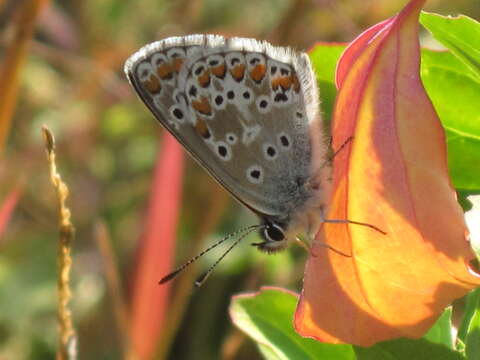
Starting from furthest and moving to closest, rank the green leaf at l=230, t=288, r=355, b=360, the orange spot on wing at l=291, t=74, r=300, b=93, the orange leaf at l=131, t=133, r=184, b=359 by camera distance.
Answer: the orange leaf at l=131, t=133, r=184, b=359 → the orange spot on wing at l=291, t=74, r=300, b=93 → the green leaf at l=230, t=288, r=355, b=360

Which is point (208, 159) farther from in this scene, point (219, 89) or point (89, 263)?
point (89, 263)

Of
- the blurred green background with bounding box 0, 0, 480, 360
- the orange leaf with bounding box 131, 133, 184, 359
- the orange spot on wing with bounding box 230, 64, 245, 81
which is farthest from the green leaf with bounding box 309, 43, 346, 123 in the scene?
the blurred green background with bounding box 0, 0, 480, 360

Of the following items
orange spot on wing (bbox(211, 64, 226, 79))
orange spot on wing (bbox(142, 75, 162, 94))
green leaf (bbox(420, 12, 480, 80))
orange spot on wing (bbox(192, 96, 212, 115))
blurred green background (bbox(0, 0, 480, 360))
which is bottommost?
blurred green background (bbox(0, 0, 480, 360))

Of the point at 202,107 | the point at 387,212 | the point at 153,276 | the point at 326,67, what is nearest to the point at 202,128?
the point at 202,107

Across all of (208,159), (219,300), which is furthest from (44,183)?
(208,159)

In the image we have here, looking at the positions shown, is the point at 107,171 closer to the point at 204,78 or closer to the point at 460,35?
the point at 204,78

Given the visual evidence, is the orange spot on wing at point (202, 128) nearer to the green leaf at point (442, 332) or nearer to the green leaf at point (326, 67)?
the green leaf at point (326, 67)

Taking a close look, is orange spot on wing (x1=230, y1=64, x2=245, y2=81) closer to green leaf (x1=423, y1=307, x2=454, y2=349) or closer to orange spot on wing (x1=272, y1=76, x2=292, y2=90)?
orange spot on wing (x1=272, y1=76, x2=292, y2=90)
